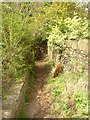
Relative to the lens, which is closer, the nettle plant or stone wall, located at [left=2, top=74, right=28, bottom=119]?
stone wall, located at [left=2, top=74, right=28, bottom=119]

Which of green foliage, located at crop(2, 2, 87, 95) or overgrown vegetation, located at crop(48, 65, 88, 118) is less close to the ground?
green foliage, located at crop(2, 2, 87, 95)

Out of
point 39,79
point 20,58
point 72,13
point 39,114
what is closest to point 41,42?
point 72,13

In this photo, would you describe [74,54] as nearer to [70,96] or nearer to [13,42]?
[70,96]

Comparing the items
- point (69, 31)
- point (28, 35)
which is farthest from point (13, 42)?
point (69, 31)

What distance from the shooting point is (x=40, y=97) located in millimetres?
6551

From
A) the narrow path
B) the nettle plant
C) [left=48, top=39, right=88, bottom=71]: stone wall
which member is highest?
the nettle plant

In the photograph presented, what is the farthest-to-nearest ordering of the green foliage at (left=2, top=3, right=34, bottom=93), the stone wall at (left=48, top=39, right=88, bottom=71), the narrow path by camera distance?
the green foliage at (left=2, top=3, right=34, bottom=93), the stone wall at (left=48, top=39, right=88, bottom=71), the narrow path

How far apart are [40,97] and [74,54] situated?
5.00 ft

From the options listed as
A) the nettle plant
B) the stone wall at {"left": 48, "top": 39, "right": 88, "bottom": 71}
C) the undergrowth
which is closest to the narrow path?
the undergrowth

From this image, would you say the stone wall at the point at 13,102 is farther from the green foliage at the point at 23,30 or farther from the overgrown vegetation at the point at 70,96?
the overgrown vegetation at the point at 70,96

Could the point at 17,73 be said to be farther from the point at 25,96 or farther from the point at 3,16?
the point at 3,16

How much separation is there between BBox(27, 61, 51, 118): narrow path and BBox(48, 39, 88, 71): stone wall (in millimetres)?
833

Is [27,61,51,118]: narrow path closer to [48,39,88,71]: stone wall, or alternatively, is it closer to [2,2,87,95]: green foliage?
[2,2,87,95]: green foliage

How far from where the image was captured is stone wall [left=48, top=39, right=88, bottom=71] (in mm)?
6328
